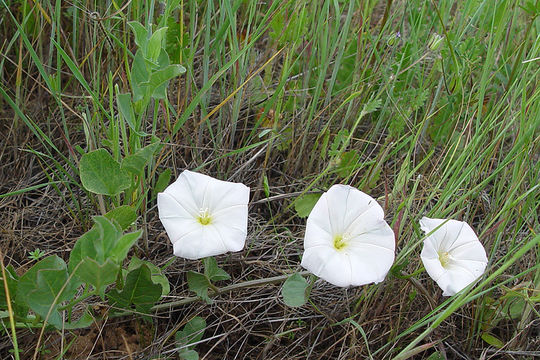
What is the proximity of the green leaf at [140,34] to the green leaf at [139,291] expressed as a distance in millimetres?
481

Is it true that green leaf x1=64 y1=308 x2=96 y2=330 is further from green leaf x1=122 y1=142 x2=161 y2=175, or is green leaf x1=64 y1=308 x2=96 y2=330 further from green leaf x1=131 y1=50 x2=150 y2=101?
green leaf x1=131 y1=50 x2=150 y2=101

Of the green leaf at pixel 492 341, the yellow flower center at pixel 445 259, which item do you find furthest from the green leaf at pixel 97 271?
the green leaf at pixel 492 341

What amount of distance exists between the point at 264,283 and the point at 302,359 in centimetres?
23

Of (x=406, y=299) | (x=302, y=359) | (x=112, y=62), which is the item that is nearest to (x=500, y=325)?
(x=406, y=299)

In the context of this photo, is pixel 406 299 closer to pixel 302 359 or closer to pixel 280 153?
pixel 302 359

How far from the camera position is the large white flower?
1.30 metres

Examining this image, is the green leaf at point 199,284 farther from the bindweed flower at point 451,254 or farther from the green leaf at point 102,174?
the bindweed flower at point 451,254

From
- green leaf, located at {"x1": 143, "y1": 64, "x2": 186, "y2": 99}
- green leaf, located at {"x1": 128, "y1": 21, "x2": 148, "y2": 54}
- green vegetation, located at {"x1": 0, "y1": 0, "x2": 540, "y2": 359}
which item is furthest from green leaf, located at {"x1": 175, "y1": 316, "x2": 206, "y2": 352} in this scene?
green leaf, located at {"x1": 128, "y1": 21, "x2": 148, "y2": 54}

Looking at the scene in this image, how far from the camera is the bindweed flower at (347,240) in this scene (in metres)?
1.28

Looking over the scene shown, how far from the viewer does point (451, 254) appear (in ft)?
4.85

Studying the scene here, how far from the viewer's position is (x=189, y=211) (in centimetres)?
142

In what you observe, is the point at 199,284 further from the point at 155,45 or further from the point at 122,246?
the point at 155,45

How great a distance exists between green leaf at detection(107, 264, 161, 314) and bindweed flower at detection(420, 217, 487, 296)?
62 centimetres

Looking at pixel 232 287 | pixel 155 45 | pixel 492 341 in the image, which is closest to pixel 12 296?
pixel 232 287
